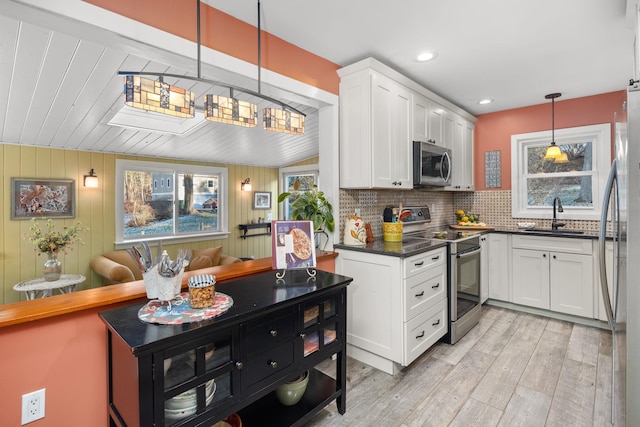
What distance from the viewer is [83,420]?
4.68 ft

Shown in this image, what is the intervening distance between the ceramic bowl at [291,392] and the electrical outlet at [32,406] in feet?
3.48

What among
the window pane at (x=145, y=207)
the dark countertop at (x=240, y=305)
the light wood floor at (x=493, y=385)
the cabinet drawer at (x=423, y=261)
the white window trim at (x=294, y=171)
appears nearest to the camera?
the dark countertop at (x=240, y=305)

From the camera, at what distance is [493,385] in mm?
2166

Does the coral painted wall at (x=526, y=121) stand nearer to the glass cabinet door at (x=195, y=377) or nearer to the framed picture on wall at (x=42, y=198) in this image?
the glass cabinet door at (x=195, y=377)

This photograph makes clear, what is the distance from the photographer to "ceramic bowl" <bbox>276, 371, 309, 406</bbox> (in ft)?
5.67

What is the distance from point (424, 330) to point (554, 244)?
6.54 ft

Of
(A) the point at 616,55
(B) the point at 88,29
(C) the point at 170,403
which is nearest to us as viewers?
(C) the point at 170,403

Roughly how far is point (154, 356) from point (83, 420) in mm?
758

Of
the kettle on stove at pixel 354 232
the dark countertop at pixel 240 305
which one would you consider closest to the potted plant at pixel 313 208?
the kettle on stove at pixel 354 232

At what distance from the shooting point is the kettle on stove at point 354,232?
8.63 feet

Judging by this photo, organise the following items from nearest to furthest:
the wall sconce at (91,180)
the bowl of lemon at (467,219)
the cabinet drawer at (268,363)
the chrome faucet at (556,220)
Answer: the cabinet drawer at (268,363) < the chrome faucet at (556,220) < the bowl of lemon at (467,219) < the wall sconce at (91,180)

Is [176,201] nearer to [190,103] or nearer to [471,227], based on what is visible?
[190,103]

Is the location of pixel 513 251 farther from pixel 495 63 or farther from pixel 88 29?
pixel 88 29

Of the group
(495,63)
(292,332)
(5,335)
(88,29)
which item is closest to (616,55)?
(495,63)
